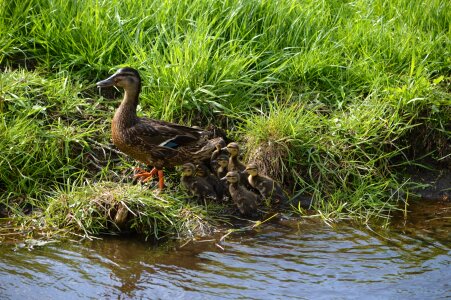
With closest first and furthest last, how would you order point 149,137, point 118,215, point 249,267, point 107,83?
point 249,267
point 118,215
point 149,137
point 107,83

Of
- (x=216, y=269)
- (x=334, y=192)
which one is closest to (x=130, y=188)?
(x=216, y=269)

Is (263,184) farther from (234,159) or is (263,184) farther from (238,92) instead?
(238,92)

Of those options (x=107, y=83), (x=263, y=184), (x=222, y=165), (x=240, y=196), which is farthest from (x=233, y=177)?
(x=107, y=83)

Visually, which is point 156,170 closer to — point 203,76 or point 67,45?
point 203,76

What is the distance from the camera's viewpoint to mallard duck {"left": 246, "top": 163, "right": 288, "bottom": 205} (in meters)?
7.47

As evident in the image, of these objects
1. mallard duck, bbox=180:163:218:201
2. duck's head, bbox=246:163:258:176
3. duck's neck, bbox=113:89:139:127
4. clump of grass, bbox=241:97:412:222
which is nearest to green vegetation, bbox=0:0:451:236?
clump of grass, bbox=241:97:412:222

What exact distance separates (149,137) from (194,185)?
1.69 ft

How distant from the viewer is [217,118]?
8156 mm

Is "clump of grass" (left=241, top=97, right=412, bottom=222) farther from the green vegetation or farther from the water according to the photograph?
the water

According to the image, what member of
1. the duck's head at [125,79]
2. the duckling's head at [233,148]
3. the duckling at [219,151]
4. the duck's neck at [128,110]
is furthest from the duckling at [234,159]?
the duck's head at [125,79]

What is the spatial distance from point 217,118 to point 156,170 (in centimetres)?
88

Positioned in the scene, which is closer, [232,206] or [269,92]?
[232,206]

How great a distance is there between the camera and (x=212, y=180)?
24.8 feet

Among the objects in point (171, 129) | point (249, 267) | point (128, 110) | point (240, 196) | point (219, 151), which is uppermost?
point (128, 110)
